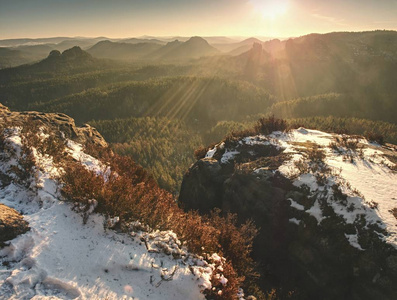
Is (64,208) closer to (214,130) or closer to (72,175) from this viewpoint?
(72,175)

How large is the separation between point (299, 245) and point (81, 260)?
6105mm

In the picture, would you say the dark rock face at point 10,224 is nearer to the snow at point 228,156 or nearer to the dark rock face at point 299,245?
the dark rock face at point 299,245

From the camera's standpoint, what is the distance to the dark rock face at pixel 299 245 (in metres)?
5.56

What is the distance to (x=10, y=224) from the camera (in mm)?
4133

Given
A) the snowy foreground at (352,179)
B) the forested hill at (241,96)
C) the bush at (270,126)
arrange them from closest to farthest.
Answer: the snowy foreground at (352,179), the bush at (270,126), the forested hill at (241,96)

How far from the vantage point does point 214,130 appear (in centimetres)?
4406

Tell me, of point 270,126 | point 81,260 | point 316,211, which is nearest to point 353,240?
point 316,211

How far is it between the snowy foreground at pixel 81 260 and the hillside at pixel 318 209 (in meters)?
3.47

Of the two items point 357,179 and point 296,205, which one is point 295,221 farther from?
point 357,179

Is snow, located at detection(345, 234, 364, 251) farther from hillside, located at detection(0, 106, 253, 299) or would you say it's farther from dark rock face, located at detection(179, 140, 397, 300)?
hillside, located at detection(0, 106, 253, 299)

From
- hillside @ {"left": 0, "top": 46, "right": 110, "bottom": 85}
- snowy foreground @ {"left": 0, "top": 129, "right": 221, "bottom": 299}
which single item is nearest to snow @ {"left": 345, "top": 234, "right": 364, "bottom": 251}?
snowy foreground @ {"left": 0, "top": 129, "right": 221, "bottom": 299}

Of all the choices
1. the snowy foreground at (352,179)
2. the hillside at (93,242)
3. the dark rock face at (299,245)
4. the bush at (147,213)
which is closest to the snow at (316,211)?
the snowy foreground at (352,179)

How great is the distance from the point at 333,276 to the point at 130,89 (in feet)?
251

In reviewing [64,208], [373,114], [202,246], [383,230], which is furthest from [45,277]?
[373,114]
